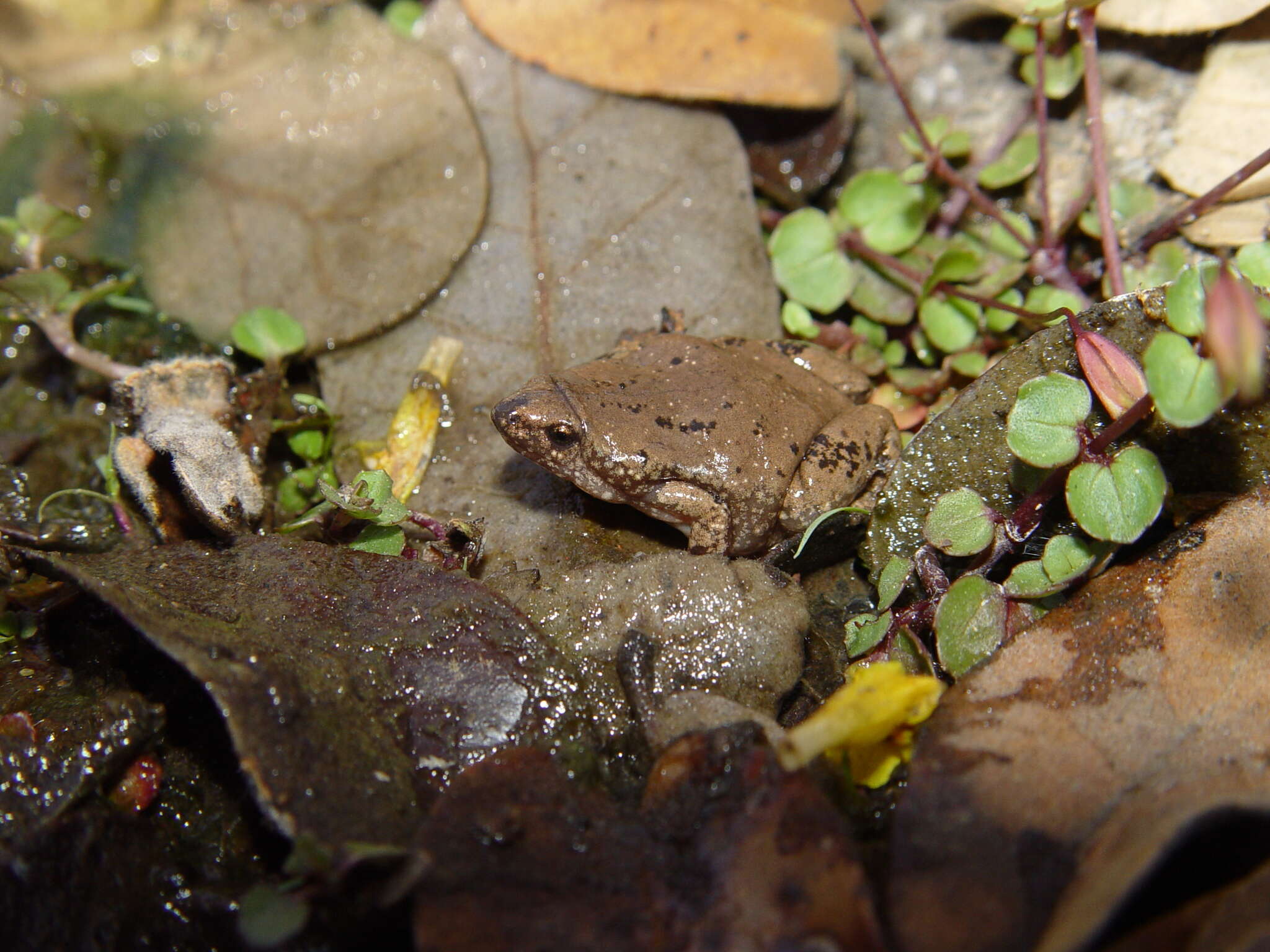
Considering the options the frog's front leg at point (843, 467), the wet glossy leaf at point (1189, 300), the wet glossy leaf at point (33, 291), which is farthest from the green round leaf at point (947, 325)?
the wet glossy leaf at point (33, 291)

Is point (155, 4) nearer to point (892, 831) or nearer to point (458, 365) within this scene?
point (458, 365)

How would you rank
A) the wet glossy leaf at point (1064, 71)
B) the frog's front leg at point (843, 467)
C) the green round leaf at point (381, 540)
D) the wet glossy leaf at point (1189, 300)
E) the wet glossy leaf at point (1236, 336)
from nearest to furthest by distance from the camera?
1. the wet glossy leaf at point (1236, 336)
2. the wet glossy leaf at point (1189, 300)
3. the green round leaf at point (381, 540)
4. the frog's front leg at point (843, 467)
5. the wet glossy leaf at point (1064, 71)

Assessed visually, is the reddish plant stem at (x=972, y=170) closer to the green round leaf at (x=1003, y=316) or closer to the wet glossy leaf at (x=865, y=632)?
the green round leaf at (x=1003, y=316)

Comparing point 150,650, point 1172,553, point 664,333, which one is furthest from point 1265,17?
point 150,650

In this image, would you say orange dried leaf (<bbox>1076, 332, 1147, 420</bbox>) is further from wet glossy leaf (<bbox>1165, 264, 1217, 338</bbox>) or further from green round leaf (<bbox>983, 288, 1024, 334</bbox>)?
green round leaf (<bbox>983, 288, 1024, 334</bbox>)

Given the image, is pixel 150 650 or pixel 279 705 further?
pixel 150 650

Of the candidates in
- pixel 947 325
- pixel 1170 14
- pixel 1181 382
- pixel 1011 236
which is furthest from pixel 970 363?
pixel 1170 14

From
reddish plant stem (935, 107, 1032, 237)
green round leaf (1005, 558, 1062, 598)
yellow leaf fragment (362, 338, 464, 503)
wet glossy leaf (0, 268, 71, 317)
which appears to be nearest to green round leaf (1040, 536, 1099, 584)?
green round leaf (1005, 558, 1062, 598)
